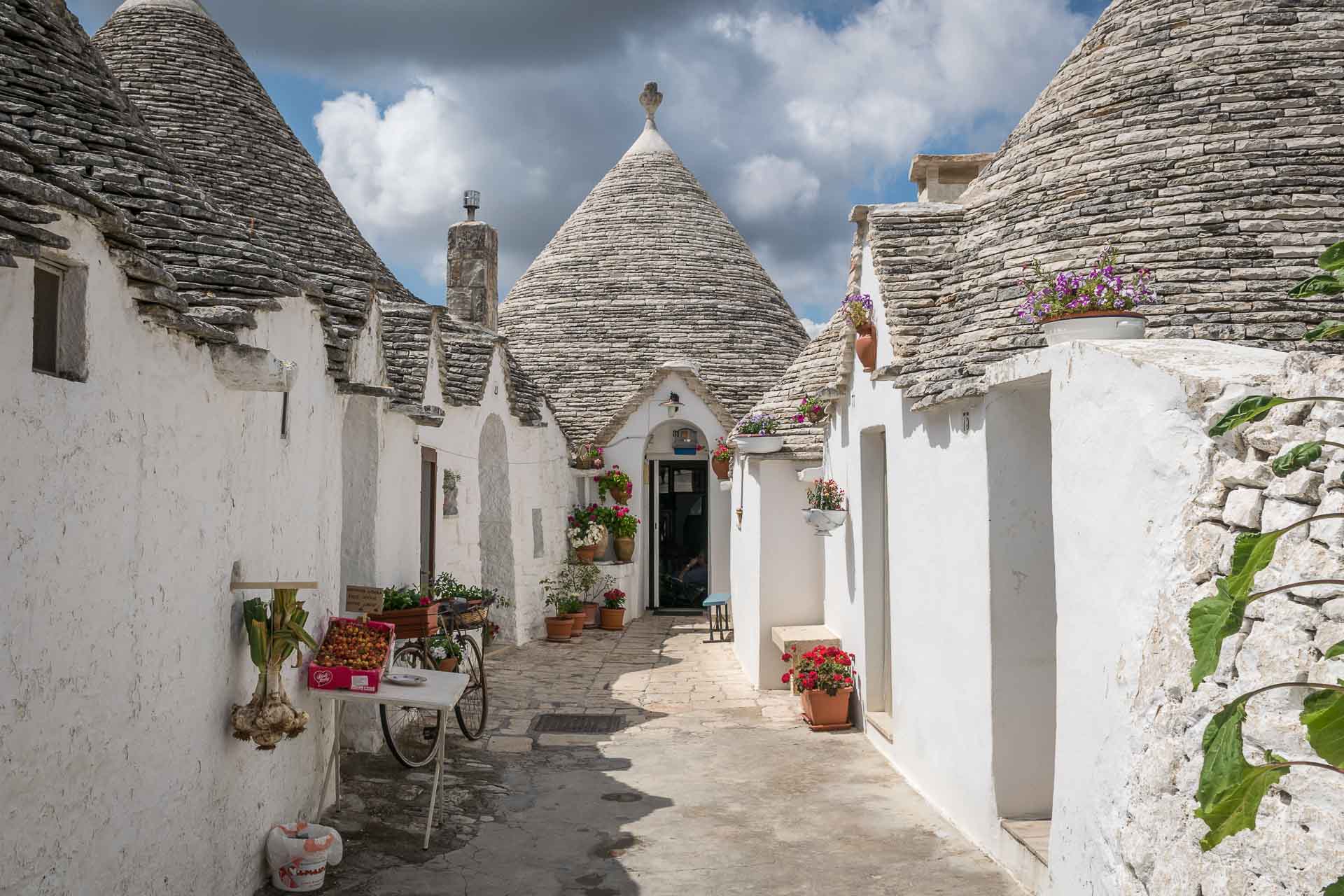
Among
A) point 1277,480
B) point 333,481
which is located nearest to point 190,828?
point 333,481

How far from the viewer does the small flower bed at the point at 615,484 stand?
18.3 meters

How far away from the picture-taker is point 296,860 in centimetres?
Result: 549

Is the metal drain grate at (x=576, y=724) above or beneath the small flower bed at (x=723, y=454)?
beneath

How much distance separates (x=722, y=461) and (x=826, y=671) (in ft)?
26.7

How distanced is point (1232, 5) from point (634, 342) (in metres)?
13.2

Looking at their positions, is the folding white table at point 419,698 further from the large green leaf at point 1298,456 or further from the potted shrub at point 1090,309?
the large green leaf at point 1298,456

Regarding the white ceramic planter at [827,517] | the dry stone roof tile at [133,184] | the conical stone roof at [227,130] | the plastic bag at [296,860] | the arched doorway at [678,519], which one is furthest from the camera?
the arched doorway at [678,519]

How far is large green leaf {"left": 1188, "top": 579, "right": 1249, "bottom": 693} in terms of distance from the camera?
7.06 ft

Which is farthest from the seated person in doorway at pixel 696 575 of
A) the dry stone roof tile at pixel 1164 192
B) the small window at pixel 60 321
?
the small window at pixel 60 321

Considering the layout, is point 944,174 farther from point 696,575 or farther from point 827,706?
point 696,575

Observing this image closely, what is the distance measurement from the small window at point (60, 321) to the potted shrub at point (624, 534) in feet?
47.0

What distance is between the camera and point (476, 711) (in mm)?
9734

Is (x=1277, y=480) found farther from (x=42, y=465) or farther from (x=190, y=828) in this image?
(x=190, y=828)

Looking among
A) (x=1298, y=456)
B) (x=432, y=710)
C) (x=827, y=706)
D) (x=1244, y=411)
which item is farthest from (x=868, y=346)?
(x=1298, y=456)
